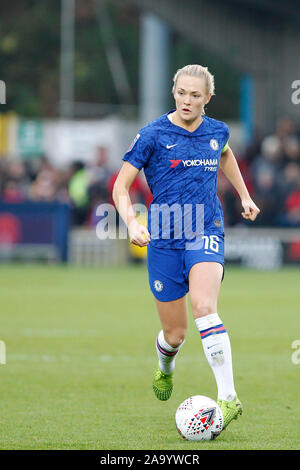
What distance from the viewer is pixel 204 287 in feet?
23.2

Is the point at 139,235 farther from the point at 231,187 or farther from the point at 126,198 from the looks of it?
the point at 231,187

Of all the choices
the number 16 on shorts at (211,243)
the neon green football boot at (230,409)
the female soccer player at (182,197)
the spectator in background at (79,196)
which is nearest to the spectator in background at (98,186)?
the spectator in background at (79,196)

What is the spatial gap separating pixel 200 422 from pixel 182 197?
1476 mm

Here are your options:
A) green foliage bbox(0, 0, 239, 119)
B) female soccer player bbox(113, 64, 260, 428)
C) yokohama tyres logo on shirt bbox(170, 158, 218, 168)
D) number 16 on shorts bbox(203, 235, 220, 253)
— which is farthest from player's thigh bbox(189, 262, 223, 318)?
green foliage bbox(0, 0, 239, 119)

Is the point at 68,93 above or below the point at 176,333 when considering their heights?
below

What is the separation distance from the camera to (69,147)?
34312mm

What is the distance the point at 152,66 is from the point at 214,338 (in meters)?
23.2

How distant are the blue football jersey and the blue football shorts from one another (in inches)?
2.1

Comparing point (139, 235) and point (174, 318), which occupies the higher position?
point (139, 235)

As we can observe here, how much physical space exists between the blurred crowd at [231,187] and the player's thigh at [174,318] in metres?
14.9

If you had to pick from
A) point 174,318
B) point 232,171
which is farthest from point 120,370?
point 232,171
